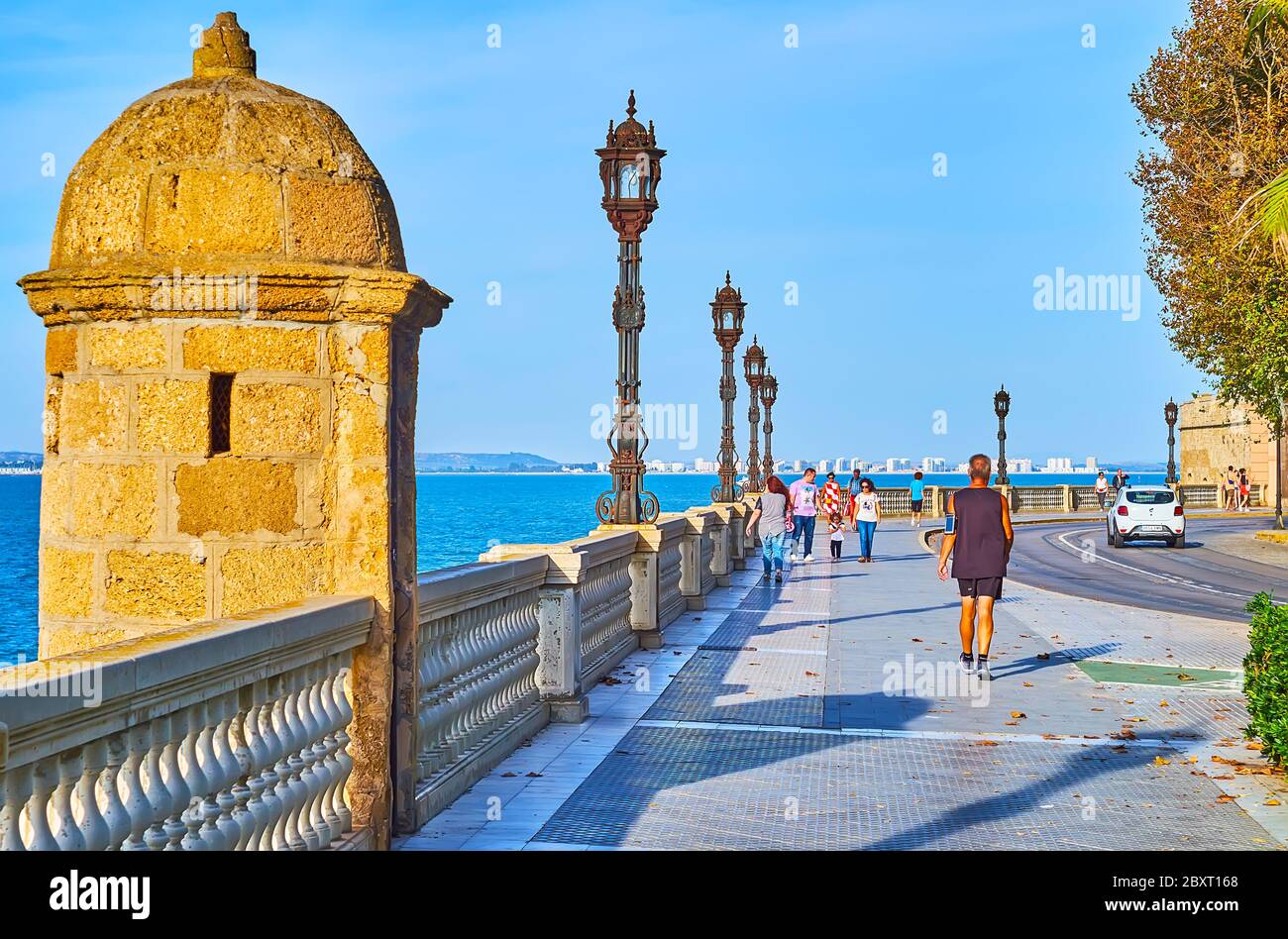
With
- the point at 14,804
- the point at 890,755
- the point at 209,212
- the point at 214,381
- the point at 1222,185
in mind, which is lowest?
the point at 890,755

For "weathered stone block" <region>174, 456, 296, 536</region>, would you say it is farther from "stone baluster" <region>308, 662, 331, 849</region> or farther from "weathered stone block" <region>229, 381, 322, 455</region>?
"stone baluster" <region>308, 662, 331, 849</region>

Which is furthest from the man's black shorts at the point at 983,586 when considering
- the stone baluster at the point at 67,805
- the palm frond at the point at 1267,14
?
the palm frond at the point at 1267,14

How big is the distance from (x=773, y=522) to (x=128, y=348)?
1787 cm

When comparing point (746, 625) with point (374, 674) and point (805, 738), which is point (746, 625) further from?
point (374, 674)

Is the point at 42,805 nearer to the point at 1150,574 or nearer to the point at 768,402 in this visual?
the point at 1150,574

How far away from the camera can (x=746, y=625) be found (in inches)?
687

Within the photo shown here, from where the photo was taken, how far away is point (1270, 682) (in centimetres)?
827

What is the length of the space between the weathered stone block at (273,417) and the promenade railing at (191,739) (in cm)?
79

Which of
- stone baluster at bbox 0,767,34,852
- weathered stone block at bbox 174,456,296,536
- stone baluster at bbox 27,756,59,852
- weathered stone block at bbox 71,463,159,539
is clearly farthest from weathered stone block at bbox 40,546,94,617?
stone baluster at bbox 0,767,34,852

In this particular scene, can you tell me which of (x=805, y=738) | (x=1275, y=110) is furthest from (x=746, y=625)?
(x=1275, y=110)

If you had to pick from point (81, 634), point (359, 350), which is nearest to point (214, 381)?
point (359, 350)

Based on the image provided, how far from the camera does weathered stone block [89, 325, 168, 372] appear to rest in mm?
5961

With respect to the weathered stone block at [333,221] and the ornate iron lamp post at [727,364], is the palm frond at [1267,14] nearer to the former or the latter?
the ornate iron lamp post at [727,364]
